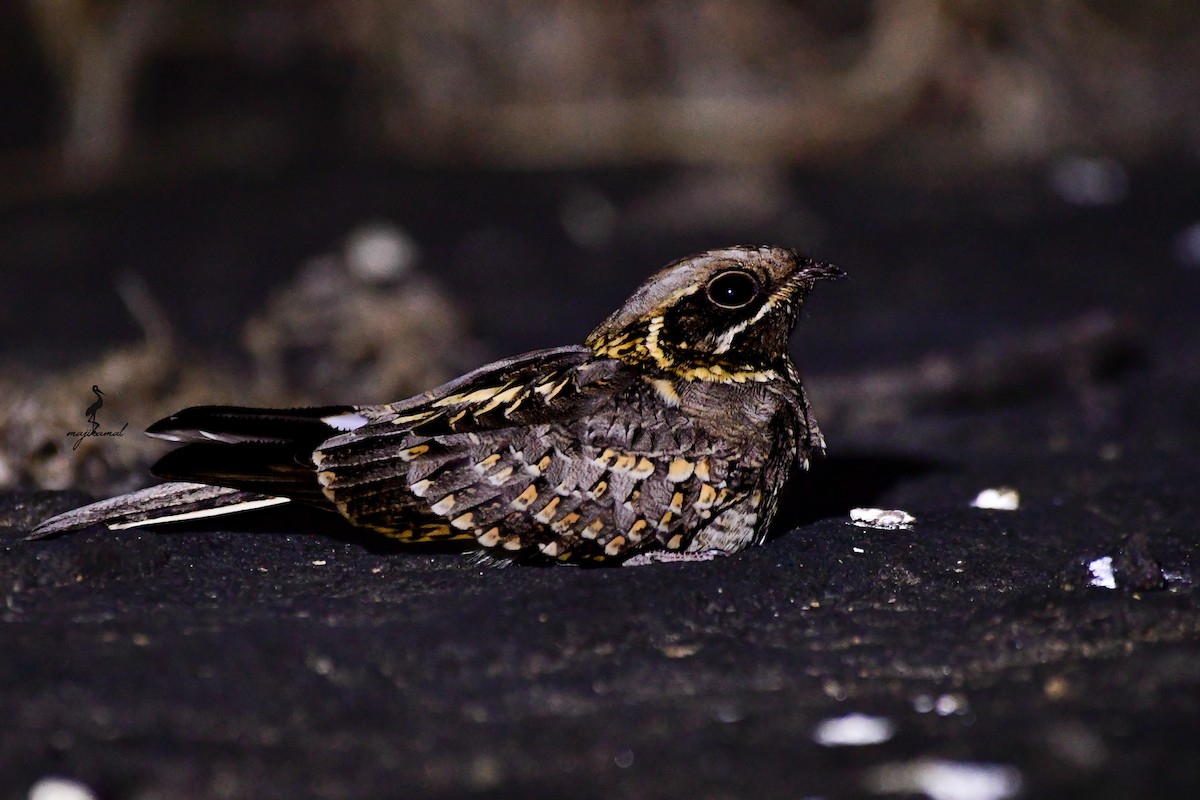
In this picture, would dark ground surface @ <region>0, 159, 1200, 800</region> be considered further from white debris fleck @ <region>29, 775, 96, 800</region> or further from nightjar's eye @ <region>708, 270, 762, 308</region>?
nightjar's eye @ <region>708, 270, 762, 308</region>

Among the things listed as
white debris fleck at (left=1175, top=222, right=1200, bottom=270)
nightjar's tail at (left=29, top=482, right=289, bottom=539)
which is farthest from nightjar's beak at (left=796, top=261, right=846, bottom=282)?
white debris fleck at (left=1175, top=222, right=1200, bottom=270)

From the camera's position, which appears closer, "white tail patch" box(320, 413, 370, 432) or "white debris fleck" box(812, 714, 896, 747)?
"white debris fleck" box(812, 714, 896, 747)

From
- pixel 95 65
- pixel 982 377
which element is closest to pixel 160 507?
pixel 982 377

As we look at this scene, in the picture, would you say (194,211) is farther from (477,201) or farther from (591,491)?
(591,491)

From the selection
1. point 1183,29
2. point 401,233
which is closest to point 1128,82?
point 1183,29

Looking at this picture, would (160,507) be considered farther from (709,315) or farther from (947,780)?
(947,780)

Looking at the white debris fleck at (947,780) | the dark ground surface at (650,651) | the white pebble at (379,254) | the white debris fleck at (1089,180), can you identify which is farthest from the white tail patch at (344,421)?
the white debris fleck at (1089,180)
